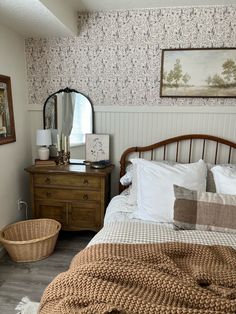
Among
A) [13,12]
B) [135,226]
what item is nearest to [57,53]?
[13,12]

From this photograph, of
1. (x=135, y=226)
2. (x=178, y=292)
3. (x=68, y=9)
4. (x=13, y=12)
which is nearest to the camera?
(x=178, y=292)

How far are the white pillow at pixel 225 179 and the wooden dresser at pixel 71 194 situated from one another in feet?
3.20

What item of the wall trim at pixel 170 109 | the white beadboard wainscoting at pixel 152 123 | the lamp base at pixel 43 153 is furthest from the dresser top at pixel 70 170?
the wall trim at pixel 170 109

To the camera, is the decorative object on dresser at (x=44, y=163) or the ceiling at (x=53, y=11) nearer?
the ceiling at (x=53, y=11)

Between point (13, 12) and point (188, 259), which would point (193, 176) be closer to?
point (188, 259)

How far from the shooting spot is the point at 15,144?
255 cm

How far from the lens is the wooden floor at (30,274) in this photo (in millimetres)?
1854

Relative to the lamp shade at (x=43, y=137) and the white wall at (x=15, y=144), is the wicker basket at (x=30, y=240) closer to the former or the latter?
the white wall at (x=15, y=144)

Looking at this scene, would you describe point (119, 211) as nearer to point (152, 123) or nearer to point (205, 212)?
point (205, 212)

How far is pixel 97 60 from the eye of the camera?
256 cm

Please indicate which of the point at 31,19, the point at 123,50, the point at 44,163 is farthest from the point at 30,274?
the point at 123,50

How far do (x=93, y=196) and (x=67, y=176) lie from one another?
1.04ft


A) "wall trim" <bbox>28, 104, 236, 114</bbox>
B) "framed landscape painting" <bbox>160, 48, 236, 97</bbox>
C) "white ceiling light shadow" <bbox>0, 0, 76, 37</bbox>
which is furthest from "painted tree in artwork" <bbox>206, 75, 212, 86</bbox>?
"white ceiling light shadow" <bbox>0, 0, 76, 37</bbox>

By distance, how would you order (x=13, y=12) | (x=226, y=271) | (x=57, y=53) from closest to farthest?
1. (x=226, y=271)
2. (x=13, y=12)
3. (x=57, y=53)
